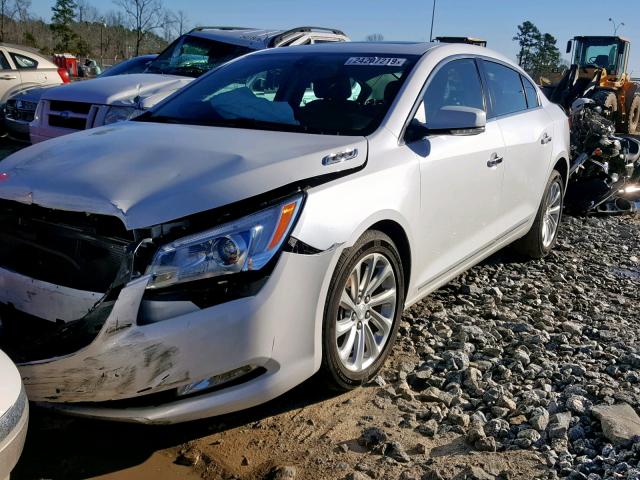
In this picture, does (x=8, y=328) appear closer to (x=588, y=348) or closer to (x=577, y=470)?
(x=577, y=470)

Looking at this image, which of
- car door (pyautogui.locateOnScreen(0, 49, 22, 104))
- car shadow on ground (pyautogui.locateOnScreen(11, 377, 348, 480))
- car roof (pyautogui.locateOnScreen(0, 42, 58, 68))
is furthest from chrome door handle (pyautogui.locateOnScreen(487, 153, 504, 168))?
car roof (pyautogui.locateOnScreen(0, 42, 58, 68))

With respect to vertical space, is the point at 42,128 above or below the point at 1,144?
above

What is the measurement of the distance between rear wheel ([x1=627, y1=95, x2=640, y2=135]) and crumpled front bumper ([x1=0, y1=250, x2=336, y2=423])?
1869 cm

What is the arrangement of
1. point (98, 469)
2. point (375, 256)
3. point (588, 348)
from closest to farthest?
point (98, 469), point (375, 256), point (588, 348)

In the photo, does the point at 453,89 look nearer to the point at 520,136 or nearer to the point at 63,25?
the point at 520,136

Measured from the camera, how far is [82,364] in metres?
2.44

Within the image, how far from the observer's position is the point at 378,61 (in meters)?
4.02

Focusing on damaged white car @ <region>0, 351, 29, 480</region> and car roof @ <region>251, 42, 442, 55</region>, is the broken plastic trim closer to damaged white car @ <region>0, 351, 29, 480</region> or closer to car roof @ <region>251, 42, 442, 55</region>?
damaged white car @ <region>0, 351, 29, 480</region>

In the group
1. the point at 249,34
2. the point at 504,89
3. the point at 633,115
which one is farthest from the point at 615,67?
the point at 504,89

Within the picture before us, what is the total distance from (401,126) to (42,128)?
4610 millimetres

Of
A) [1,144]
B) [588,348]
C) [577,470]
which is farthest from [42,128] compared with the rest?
[577,470]

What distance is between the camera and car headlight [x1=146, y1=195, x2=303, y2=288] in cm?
250

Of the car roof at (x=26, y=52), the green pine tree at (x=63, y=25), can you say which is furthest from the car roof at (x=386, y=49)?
the green pine tree at (x=63, y=25)

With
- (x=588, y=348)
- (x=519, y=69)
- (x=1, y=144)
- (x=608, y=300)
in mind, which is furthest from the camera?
(x=1, y=144)
